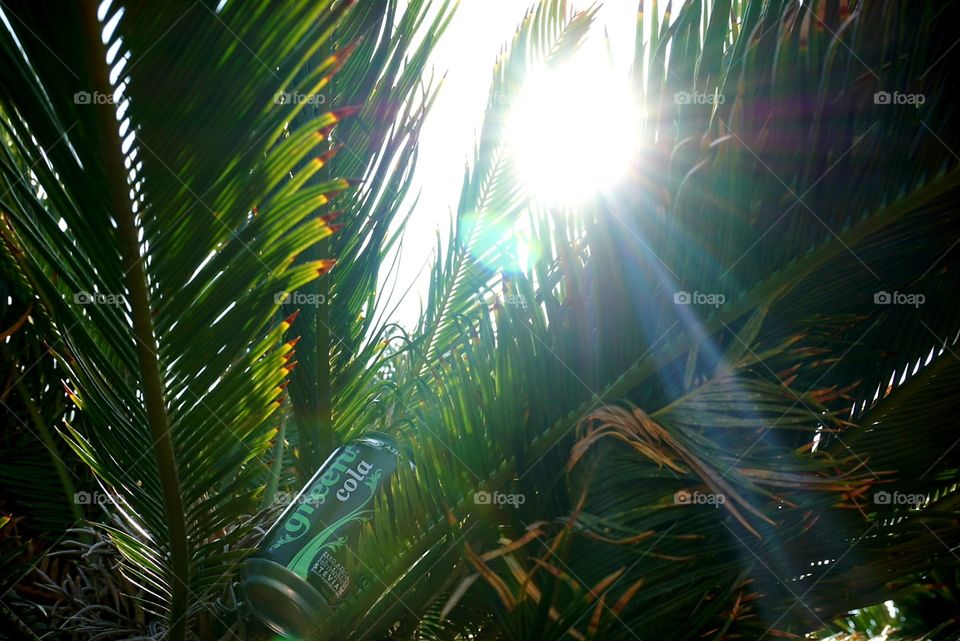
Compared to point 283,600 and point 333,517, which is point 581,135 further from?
point 283,600

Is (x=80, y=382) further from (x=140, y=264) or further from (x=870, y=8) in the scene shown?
(x=870, y=8)

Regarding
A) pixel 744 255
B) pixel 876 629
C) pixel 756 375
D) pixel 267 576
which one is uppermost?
pixel 744 255

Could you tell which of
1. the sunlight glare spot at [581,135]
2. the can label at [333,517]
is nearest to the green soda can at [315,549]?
Result: the can label at [333,517]

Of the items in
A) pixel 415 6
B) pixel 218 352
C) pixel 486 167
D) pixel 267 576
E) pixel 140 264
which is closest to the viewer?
pixel 140 264

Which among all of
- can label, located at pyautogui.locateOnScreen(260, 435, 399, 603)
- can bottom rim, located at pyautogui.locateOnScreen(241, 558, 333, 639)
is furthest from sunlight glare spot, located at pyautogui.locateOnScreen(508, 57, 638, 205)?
can bottom rim, located at pyautogui.locateOnScreen(241, 558, 333, 639)

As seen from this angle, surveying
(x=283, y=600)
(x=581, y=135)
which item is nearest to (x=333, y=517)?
(x=283, y=600)

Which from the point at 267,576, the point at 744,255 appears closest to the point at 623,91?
the point at 744,255

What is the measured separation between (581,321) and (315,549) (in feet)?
2.71

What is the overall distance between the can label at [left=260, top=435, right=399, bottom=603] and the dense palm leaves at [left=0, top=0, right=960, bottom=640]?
55 mm

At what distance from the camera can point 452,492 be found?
1.87 metres

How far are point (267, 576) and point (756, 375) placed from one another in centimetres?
124

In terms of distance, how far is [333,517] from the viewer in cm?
193

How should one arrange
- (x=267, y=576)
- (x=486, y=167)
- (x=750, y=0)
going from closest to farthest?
(x=267, y=576)
(x=750, y=0)
(x=486, y=167)

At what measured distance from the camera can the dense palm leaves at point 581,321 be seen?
61.2 inches
